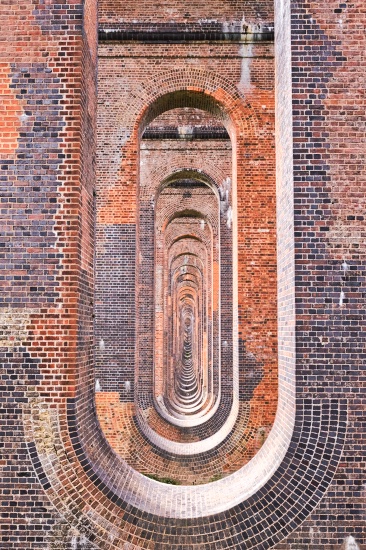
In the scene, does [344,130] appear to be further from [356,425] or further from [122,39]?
[122,39]

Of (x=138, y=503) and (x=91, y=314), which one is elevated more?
(x=91, y=314)

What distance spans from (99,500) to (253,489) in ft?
4.84

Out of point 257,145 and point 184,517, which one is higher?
point 257,145

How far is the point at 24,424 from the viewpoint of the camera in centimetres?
473

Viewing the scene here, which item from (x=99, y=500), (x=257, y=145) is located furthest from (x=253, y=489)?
(x=257, y=145)

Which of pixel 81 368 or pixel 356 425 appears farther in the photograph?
pixel 81 368

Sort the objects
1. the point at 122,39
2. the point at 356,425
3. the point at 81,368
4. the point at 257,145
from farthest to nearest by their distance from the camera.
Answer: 1. the point at 122,39
2. the point at 257,145
3. the point at 81,368
4. the point at 356,425

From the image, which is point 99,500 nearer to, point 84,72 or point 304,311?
point 304,311

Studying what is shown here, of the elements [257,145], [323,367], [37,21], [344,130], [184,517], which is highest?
[257,145]

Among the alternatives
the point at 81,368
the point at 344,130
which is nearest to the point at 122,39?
the point at 344,130

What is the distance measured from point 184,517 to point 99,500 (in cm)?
83

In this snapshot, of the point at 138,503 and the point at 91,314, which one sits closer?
the point at 138,503

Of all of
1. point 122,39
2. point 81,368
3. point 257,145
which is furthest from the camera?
point 122,39

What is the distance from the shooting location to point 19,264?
4.86 m
